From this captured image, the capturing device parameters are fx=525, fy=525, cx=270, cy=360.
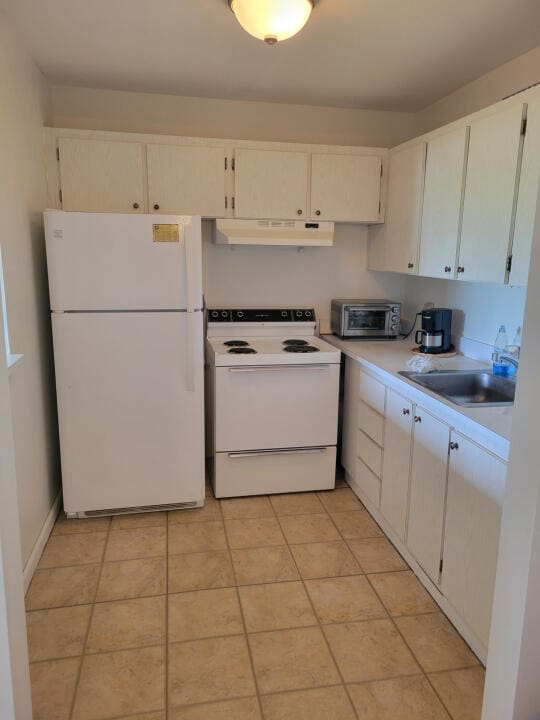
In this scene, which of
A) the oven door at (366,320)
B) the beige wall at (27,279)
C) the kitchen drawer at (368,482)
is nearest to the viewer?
the beige wall at (27,279)

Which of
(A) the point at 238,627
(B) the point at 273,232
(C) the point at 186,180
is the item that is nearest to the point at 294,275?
(B) the point at 273,232

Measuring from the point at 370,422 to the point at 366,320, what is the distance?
86 centimetres

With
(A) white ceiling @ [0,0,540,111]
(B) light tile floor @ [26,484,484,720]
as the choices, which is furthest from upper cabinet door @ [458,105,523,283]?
(B) light tile floor @ [26,484,484,720]

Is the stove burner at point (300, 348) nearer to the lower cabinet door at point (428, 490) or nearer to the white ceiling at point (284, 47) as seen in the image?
the lower cabinet door at point (428, 490)

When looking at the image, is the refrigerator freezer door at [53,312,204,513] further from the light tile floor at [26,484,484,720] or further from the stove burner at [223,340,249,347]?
the stove burner at [223,340,249,347]

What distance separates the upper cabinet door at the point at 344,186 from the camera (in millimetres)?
3256

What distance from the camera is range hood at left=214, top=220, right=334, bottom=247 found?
3166 mm

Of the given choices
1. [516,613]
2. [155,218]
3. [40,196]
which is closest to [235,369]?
A: [155,218]

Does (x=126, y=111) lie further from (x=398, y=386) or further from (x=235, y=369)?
(x=398, y=386)

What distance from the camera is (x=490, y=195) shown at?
225 centimetres

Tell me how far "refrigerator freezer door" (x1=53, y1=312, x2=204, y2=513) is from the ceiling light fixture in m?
1.34

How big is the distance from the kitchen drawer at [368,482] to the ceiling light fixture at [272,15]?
84.8 inches

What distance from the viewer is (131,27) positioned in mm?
2312

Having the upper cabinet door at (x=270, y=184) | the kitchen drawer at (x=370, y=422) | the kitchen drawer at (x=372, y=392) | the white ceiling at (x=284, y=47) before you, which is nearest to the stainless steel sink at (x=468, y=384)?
the kitchen drawer at (x=372, y=392)
